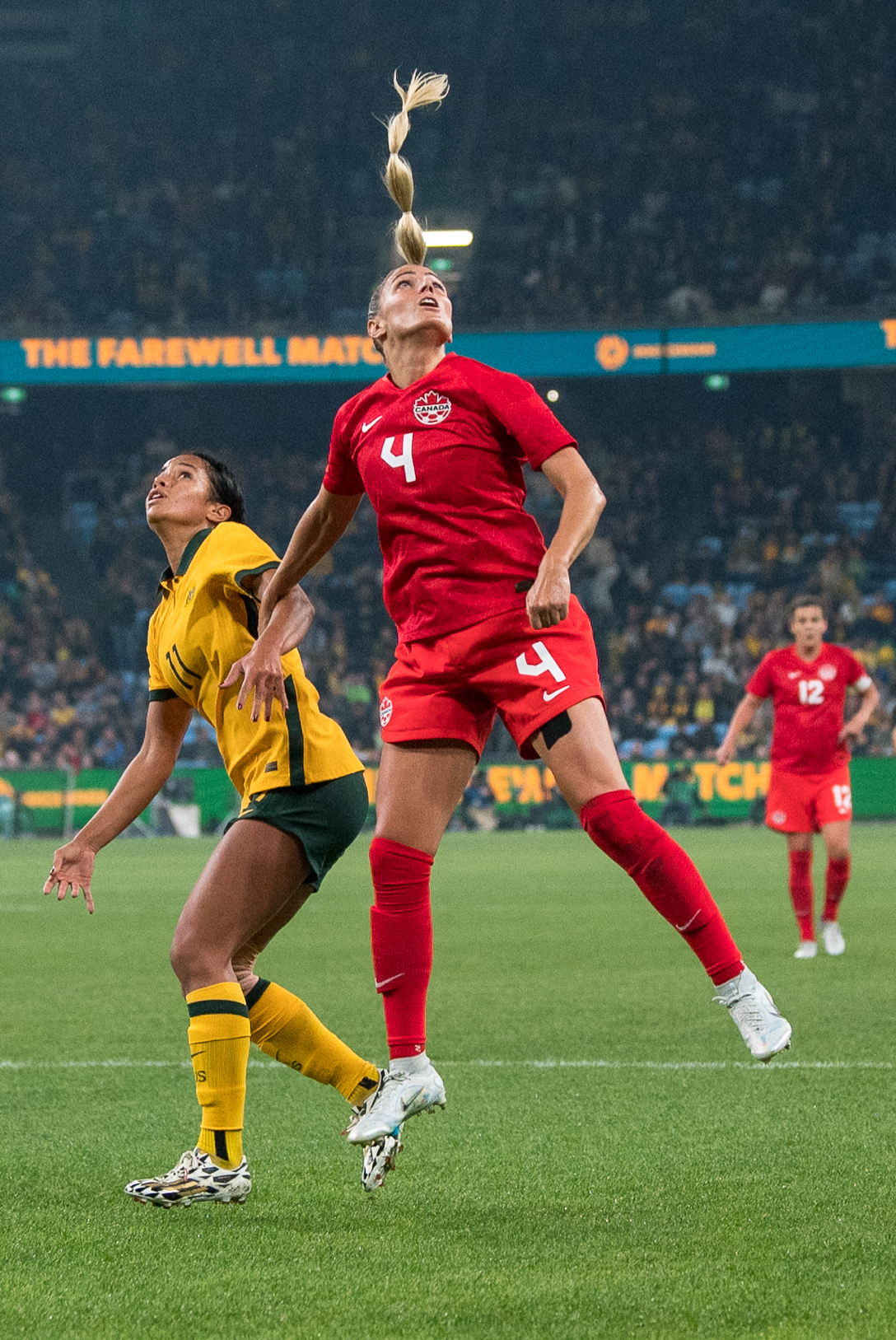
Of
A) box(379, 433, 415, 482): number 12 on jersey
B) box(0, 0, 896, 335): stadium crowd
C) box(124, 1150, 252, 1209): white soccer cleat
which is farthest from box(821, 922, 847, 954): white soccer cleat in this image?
box(0, 0, 896, 335): stadium crowd

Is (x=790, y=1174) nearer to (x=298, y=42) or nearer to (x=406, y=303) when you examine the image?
(x=406, y=303)

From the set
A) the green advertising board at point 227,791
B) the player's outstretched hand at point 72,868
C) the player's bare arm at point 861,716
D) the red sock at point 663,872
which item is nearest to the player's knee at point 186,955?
the player's outstretched hand at point 72,868

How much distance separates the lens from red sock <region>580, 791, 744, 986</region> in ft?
12.0

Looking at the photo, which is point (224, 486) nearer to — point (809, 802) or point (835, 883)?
point (809, 802)

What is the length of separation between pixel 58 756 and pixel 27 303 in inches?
380

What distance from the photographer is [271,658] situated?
3.94 metres

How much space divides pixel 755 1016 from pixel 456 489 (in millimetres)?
1476

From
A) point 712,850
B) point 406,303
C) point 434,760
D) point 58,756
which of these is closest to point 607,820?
point 434,760

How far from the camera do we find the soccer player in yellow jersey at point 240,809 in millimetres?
3898

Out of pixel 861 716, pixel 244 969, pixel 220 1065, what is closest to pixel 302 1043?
pixel 244 969

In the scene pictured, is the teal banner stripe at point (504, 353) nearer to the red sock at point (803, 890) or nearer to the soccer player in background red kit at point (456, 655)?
the red sock at point (803, 890)

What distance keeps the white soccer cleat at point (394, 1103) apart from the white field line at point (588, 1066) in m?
2.06

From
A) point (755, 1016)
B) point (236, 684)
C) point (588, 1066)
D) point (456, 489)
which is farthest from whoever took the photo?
point (588, 1066)

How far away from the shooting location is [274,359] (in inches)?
1072
